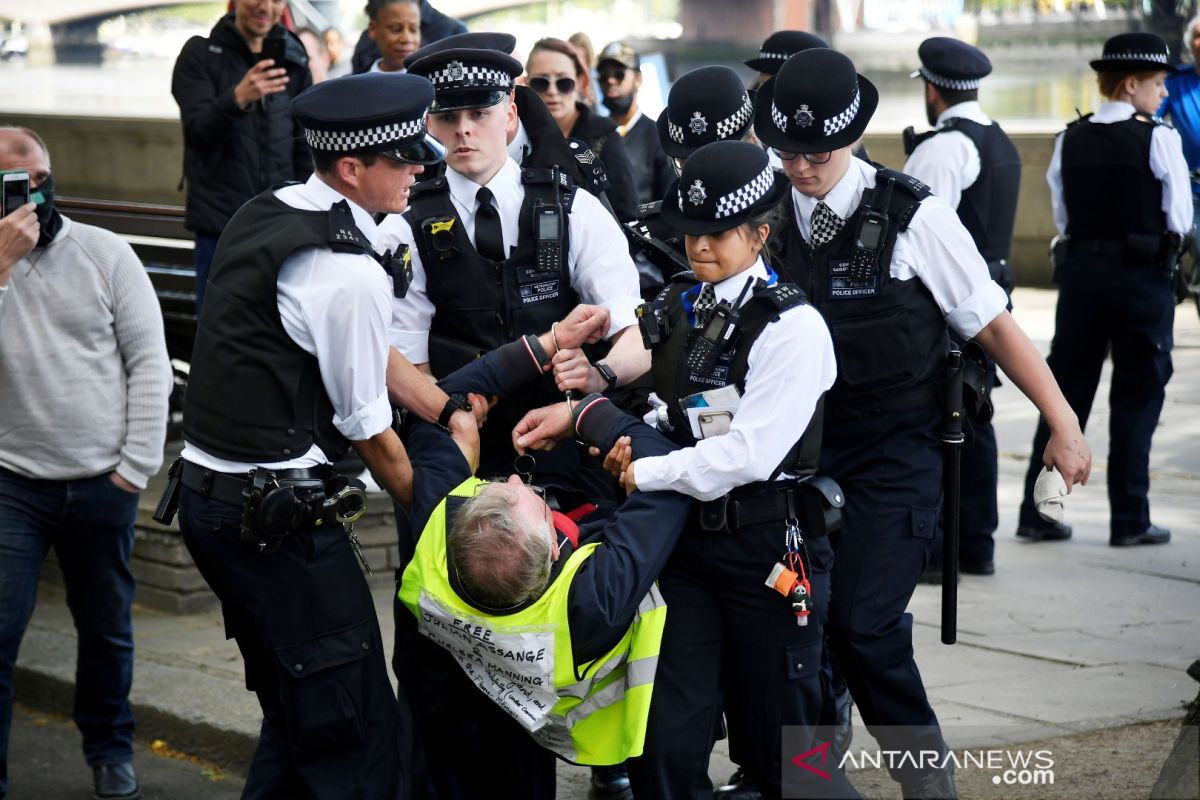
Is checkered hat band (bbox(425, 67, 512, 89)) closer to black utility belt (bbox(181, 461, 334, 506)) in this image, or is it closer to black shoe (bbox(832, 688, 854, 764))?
black utility belt (bbox(181, 461, 334, 506))

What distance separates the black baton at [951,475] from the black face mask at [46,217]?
284 centimetres

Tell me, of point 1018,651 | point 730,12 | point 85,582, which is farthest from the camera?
point 730,12

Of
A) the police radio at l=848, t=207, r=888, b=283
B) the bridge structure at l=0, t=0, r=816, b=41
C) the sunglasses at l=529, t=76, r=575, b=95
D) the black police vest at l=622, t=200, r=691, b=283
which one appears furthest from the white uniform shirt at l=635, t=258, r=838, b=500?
the bridge structure at l=0, t=0, r=816, b=41

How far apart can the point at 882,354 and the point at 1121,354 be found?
3.34 m

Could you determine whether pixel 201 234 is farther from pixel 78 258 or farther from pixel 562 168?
pixel 562 168

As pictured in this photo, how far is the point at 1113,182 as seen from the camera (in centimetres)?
699

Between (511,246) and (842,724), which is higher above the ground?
(511,246)

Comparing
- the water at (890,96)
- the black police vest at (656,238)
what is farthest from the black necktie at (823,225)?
the water at (890,96)

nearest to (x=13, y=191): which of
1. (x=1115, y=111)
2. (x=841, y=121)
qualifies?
(x=841, y=121)

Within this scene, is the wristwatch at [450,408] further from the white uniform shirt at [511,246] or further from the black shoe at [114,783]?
the black shoe at [114,783]

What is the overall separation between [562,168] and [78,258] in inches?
63.4

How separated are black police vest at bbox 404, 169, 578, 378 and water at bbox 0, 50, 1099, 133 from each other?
37.9ft

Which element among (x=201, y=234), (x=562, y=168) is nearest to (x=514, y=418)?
(x=562, y=168)

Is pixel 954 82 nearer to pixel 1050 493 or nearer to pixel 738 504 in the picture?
pixel 1050 493
